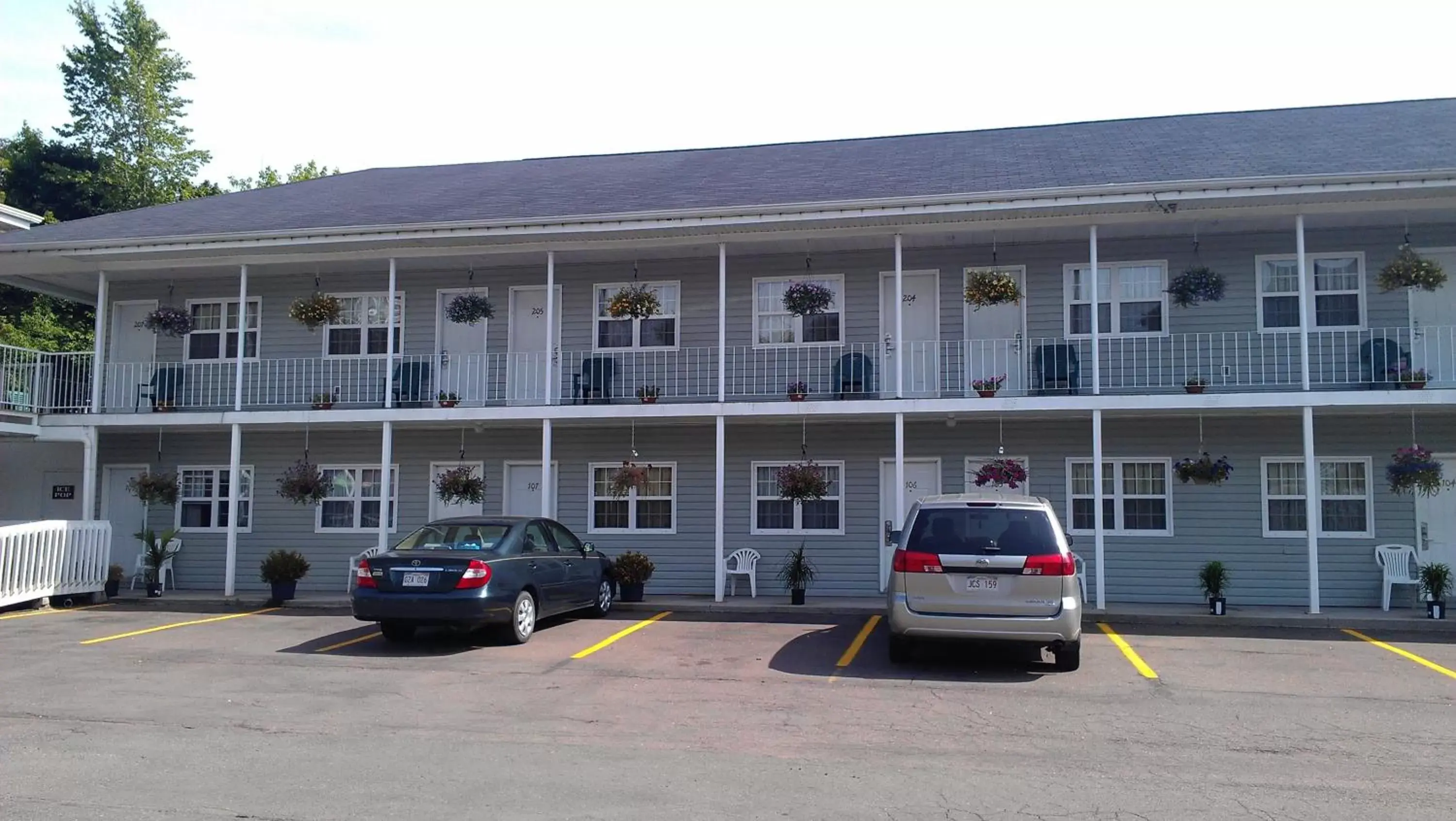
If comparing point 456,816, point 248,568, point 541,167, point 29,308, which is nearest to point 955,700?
point 456,816

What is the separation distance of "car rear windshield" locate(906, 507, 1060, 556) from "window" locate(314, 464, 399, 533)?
10.5 meters

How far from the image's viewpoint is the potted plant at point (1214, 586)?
13.1 metres

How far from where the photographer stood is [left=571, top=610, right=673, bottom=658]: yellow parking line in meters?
10.7

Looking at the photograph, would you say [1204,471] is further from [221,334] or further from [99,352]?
[99,352]

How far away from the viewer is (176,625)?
1299 cm

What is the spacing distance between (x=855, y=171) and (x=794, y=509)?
5.33 meters

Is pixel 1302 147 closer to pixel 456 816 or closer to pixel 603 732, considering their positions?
pixel 603 732

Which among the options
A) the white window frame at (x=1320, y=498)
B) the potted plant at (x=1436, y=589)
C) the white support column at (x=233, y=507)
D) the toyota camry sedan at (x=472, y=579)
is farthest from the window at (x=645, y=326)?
the potted plant at (x=1436, y=589)

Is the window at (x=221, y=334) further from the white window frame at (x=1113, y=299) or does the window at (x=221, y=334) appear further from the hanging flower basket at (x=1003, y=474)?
the white window frame at (x=1113, y=299)

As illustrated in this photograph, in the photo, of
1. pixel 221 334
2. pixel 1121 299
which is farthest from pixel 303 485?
pixel 1121 299

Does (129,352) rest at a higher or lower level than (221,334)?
lower

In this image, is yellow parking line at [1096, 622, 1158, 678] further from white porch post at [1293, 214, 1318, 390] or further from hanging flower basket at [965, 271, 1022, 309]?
hanging flower basket at [965, 271, 1022, 309]

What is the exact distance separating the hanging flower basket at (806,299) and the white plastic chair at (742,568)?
3609 mm

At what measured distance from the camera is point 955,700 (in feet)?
27.6
